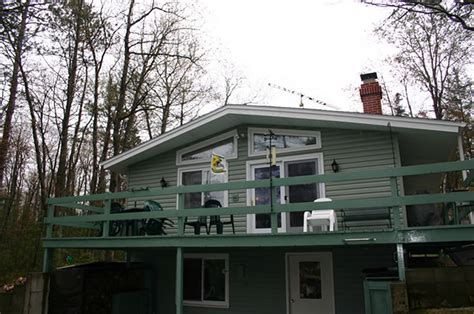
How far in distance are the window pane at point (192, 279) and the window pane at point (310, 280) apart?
Result: 8.65 feet

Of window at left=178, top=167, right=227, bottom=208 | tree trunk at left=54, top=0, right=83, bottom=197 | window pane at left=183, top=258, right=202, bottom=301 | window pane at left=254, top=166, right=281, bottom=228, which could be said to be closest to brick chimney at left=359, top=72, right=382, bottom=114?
window pane at left=254, top=166, right=281, bottom=228

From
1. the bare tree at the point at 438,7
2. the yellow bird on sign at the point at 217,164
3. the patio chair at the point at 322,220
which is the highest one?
the bare tree at the point at 438,7

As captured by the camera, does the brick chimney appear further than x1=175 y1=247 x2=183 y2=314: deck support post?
Yes

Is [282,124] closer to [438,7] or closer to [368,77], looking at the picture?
[368,77]

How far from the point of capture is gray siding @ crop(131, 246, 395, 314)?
7.66 metres

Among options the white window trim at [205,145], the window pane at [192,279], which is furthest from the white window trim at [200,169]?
the window pane at [192,279]

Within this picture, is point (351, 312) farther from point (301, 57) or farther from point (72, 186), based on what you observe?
point (72, 186)

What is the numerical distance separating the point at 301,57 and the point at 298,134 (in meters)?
Result: 5.85

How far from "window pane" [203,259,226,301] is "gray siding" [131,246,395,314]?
0.85 feet

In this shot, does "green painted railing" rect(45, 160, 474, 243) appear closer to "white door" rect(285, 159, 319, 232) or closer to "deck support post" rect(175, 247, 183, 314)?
"deck support post" rect(175, 247, 183, 314)

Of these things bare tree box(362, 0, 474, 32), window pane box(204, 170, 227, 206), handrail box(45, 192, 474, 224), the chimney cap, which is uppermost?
bare tree box(362, 0, 474, 32)

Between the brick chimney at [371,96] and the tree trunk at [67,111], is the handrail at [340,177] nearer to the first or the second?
the brick chimney at [371,96]

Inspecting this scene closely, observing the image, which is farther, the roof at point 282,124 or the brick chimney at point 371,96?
the brick chimney at point 371,96

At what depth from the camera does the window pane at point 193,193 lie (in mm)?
9516
